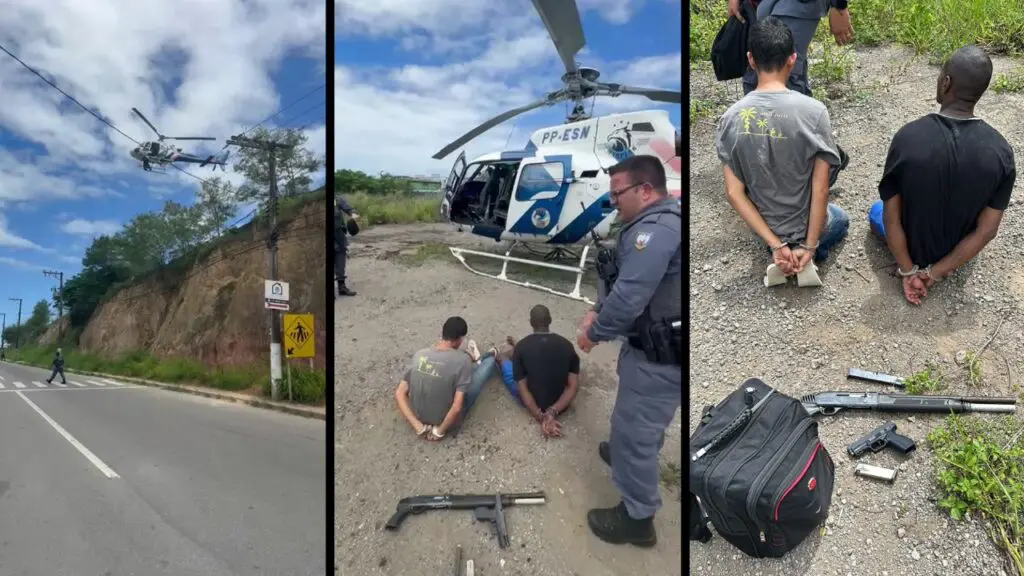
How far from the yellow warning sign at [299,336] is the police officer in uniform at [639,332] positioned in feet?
2.12

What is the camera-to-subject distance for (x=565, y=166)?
135 cm

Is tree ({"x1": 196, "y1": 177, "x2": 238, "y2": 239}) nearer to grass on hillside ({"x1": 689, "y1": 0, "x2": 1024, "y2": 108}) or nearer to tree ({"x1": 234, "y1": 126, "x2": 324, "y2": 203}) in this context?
tree ({"x1": 234, "y1": 126, "x2": 324, "y2": 203})

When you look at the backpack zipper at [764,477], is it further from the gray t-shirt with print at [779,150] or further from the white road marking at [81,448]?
the white road marking at [81,448]

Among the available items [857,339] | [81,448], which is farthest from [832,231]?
[81,448]

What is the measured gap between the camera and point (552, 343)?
1.33m

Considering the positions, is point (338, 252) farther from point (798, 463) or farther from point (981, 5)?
point (981, 5)

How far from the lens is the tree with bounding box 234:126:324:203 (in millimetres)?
1255

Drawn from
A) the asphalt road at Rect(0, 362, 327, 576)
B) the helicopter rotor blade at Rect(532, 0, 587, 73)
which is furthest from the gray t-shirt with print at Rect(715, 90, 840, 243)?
the asphalt road at Rect(0, 362, 327, 576)

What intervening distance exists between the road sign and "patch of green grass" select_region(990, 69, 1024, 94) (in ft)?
12.1

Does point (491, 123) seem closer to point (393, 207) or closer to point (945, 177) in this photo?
point (393, 207)

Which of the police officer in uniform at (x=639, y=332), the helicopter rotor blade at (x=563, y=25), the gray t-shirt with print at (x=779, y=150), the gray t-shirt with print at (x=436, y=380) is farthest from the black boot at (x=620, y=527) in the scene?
the gray t-shirt with print at (x=779, y=150)

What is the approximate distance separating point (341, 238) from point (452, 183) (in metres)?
0.30

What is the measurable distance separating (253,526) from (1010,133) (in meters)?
3.58

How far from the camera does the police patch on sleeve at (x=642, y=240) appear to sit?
1310 mm
